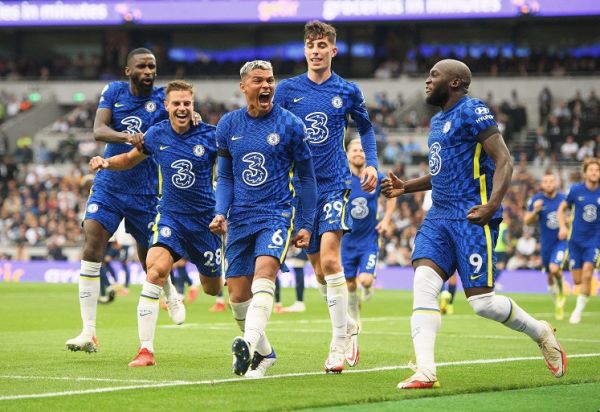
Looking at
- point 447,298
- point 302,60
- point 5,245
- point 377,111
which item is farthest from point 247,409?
point 302,60

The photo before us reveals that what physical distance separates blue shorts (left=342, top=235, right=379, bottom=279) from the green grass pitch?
885 mm

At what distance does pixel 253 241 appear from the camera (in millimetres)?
9484

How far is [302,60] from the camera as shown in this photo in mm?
48750

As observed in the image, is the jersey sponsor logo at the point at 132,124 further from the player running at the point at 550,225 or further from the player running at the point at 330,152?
the player running at the point at 550,225

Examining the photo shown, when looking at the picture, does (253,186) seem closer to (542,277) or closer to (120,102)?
(120,102)

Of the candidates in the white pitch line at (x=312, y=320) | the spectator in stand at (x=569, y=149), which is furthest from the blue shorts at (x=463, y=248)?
the spectator in stand at (x=569, y=149)

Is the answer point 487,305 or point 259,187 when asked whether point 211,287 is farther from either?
point 487,305

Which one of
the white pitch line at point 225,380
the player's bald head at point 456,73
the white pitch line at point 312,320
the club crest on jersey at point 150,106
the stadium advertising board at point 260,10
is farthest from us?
the stadium advertising board at point 260,10

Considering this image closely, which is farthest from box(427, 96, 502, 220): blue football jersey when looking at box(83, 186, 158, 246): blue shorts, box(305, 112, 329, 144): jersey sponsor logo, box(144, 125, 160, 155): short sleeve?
box(83, 186, 158, 246): blue shorts

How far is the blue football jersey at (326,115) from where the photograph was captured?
10273 millimetres

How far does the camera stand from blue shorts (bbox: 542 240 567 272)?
66.2ft

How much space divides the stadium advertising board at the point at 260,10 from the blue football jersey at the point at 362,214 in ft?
87.1

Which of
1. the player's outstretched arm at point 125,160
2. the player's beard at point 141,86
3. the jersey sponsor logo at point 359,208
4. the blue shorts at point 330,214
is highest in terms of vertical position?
the player's beard at point 141,86

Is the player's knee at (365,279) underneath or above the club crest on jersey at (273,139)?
underneath
